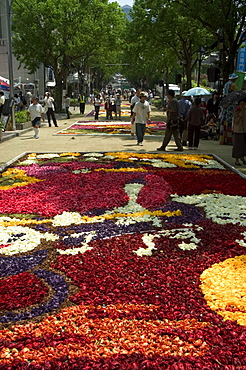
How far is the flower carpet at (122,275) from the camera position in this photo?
12.5ft

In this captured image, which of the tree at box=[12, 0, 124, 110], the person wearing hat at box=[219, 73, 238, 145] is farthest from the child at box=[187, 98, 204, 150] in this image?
the tree at box=[12, 0, 124, 110]

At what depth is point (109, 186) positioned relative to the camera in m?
9.91

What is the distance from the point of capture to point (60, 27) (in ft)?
129

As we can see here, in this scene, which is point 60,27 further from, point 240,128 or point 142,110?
point 240,128

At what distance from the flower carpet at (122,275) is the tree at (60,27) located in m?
32.3

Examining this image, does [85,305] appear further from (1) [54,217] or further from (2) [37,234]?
(1) [54,217]

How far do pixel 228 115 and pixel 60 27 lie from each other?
26.6 m

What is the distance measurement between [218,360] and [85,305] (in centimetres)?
148

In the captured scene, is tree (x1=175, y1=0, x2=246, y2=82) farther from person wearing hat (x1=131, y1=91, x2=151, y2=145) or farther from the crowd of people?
person wearing hat (x1=131, y1=91, x2=151, y2=145)

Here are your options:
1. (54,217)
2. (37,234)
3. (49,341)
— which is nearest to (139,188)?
(54,217)

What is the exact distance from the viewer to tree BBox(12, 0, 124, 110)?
129ft

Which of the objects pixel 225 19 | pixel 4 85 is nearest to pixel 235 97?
pixel 225 19

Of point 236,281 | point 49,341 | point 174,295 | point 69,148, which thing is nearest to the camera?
point 49,341

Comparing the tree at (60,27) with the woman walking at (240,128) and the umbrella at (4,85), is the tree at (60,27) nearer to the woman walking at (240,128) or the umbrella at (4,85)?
the umbrella at (4,85)
